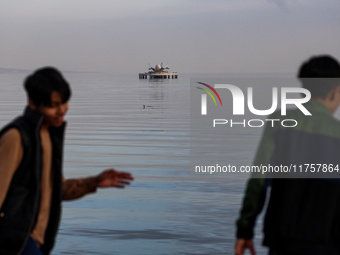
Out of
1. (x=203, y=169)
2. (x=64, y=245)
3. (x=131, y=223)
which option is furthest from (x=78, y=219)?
(x=203, y=169)

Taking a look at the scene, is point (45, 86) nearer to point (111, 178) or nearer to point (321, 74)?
point (111, 178)

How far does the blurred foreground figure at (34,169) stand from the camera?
314cm

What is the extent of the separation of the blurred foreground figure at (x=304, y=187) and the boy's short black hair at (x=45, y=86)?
1079 millimetres

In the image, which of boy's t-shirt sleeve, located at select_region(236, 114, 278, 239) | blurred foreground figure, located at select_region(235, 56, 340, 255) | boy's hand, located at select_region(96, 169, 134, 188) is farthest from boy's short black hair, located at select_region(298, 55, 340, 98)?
boy's hand, located at select_region(96, 169, 134, 188)

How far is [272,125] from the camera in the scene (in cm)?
311

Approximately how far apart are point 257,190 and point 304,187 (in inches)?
10.2

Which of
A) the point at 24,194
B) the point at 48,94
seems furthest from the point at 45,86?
the point at 24,194

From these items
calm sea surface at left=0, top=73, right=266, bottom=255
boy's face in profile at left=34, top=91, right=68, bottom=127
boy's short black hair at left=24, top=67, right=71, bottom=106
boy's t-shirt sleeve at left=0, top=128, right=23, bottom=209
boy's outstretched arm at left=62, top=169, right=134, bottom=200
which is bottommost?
calm sea surface at left=0, top=73, right=266, bottom=255

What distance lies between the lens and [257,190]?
10.5 ft

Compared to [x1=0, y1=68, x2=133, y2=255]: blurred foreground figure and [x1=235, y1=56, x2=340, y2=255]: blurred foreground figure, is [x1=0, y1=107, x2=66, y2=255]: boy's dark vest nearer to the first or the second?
[x1=0, y1=68, x2=133, y2=255]: blurred foreground figure

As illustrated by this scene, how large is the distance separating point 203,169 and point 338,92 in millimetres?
10963

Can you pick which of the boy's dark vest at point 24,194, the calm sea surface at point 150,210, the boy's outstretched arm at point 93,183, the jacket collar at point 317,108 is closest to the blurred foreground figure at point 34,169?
the boy's dark vest at point 24,194

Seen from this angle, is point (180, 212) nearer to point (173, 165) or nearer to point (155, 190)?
point (155, 190)

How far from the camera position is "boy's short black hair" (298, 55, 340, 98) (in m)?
3.19
